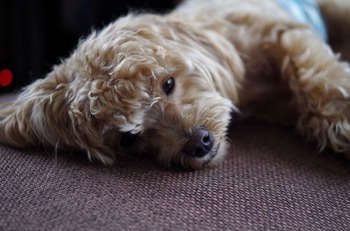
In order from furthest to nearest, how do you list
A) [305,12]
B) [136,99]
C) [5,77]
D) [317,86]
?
1. [5,77]
2. [305,12]
3. [317,86]
4. [136,99]

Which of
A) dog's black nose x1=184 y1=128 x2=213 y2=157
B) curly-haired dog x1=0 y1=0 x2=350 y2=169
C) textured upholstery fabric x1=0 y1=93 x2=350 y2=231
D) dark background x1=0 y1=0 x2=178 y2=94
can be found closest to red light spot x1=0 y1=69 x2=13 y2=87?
dark background x1=0 y1=0 x2=178 y2=94

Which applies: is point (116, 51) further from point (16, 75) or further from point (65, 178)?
point (16, 75)

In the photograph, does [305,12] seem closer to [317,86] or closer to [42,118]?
[317,86]

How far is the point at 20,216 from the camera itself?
0.93 meters

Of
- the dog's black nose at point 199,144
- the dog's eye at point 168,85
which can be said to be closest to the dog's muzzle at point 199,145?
the dog's black nose at point 199,144

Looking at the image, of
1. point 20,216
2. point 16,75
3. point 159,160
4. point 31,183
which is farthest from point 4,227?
point 16,75

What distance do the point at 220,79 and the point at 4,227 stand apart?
76 cm

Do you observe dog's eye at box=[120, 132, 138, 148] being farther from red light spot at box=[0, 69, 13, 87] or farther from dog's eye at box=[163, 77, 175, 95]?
red light spot at box=[0, 69, 13, 87]

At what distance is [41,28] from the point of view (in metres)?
2.11

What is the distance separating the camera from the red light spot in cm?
198

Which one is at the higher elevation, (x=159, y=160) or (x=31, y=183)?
(x=31, y=183)

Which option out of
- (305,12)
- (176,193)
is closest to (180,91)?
(176,193)

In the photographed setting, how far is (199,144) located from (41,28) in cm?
126

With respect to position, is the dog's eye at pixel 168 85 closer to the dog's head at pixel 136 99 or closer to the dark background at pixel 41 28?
the dog's head at pixel 136 99
